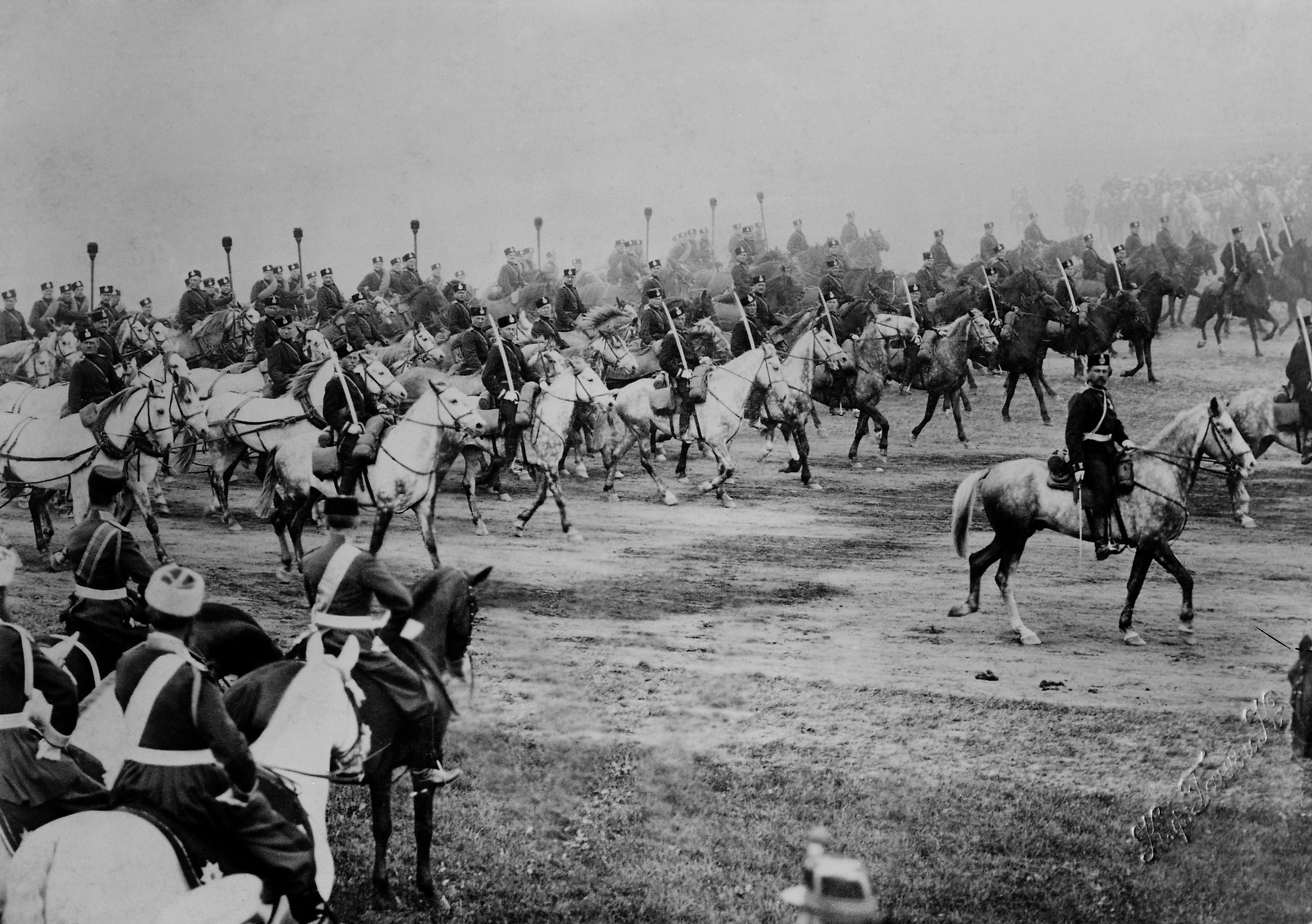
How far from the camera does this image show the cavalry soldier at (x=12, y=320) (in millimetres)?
10305

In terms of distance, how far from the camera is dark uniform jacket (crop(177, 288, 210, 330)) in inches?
402

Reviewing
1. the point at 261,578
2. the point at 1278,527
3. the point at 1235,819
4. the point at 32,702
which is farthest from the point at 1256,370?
the point at 32,702

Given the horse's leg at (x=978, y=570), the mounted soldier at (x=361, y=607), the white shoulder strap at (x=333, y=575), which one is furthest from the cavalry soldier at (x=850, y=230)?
the white shoulder strap at (x=333, y=575)

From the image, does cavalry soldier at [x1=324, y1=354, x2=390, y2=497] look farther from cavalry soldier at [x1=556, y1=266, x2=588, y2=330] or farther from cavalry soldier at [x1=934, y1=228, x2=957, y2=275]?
cavalry soldier at [x1=934, y1=228, x2=957, y2=275]

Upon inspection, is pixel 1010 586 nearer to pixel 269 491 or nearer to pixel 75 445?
pixel 269 491

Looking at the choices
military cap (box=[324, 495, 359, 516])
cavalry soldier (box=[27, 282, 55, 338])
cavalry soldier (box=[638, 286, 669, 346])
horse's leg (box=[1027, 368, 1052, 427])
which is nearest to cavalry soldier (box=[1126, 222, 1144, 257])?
horse's leg (box=[1027, 368, 1052, 427])

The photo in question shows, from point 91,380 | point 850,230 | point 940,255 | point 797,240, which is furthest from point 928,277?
point 91,380

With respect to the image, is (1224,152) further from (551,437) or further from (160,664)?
(160,664)

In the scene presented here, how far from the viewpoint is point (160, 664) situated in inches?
232

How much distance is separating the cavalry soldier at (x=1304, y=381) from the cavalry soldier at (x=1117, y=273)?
1.28 metres

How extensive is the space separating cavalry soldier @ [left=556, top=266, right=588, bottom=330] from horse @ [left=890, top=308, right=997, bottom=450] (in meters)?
2.66

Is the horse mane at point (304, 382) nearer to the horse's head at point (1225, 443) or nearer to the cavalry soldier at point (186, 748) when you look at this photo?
the cavalry soldier at point (186, 748)

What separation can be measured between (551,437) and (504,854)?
3.05 m

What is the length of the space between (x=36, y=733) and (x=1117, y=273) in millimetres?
8120
